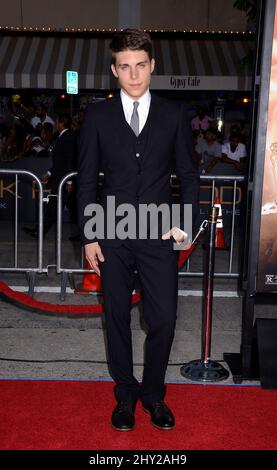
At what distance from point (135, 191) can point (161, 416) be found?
1.36 meters

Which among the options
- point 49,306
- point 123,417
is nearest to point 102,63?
point 49,306

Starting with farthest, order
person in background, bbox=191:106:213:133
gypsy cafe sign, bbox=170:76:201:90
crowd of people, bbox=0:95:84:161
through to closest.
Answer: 1. person in background, bbox=191:106:213:133
2. gypsy cafe sign, bbox=170:76:201:90
3. crowd of people, bbox=0:95:84:161

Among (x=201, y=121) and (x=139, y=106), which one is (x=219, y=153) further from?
(x=139, y=106)

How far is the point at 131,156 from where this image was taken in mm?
3268

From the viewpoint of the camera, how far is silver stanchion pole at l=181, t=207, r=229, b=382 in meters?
4.35

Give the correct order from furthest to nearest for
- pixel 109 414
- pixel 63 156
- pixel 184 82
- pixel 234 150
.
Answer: pixel 184 82, pixel 234 150, pixel 63 156, pixel 109 414

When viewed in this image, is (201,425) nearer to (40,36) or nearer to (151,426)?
(151,426)

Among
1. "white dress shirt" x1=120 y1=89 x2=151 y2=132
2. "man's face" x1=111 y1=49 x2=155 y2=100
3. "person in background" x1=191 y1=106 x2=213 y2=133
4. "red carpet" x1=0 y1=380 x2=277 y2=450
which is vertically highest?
"person in background" x1=191 y1=106 x2=213 y2=133

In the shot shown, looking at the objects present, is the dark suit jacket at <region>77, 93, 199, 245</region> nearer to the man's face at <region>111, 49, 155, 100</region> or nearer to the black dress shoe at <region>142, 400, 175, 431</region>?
the man's face at <region>111, 49, 155, 100</region>

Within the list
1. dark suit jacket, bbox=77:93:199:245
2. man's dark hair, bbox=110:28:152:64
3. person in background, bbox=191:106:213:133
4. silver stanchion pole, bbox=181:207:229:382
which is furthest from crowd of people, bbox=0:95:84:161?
man's dark hair, bbox=110:28:152:64

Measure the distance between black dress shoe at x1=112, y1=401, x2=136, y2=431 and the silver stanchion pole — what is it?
94cm

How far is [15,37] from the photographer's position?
15727mm

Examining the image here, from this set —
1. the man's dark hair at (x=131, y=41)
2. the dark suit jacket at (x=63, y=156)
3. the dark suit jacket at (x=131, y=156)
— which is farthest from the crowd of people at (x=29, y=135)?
the man's dark hair at (x=131, y=41)

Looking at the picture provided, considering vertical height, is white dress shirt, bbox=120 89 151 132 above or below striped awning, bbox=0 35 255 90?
below
